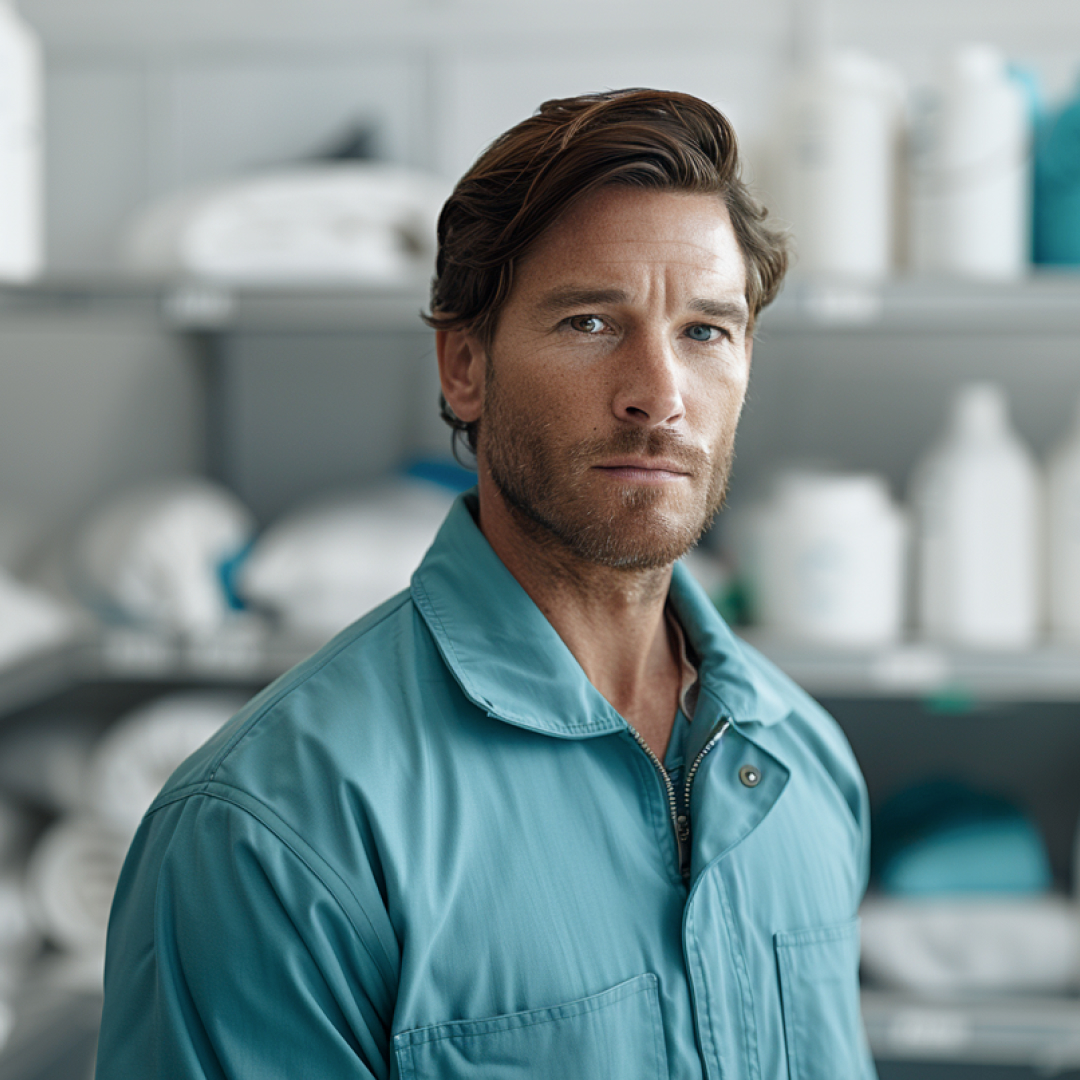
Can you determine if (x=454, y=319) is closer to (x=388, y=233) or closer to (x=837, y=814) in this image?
(x=837, y=814)

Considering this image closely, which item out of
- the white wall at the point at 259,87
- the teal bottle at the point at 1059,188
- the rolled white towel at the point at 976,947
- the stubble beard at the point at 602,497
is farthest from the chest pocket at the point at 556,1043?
the white wall at the point at 259,87

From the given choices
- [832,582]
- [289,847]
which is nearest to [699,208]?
[289,847]

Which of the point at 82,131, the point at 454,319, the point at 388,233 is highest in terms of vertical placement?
the point at 82,131

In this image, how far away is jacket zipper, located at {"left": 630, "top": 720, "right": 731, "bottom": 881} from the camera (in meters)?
0.74

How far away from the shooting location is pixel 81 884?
166cm

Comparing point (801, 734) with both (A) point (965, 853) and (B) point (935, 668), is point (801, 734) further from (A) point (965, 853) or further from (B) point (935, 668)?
(A) point (965, 853)

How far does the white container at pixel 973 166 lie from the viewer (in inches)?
57.0

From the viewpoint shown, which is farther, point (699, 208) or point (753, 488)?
point (753, 488)

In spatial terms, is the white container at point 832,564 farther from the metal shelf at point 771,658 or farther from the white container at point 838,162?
the white container at point 838,162

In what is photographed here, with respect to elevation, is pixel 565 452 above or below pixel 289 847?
above

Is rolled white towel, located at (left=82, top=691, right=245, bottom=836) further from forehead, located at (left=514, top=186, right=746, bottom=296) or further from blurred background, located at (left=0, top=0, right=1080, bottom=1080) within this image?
forehead, located at (left=514, top=186, right=746, bottom=296)

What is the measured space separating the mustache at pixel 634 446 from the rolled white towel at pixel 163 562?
972mm

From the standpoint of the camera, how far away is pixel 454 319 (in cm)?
83

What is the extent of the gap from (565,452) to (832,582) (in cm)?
86
